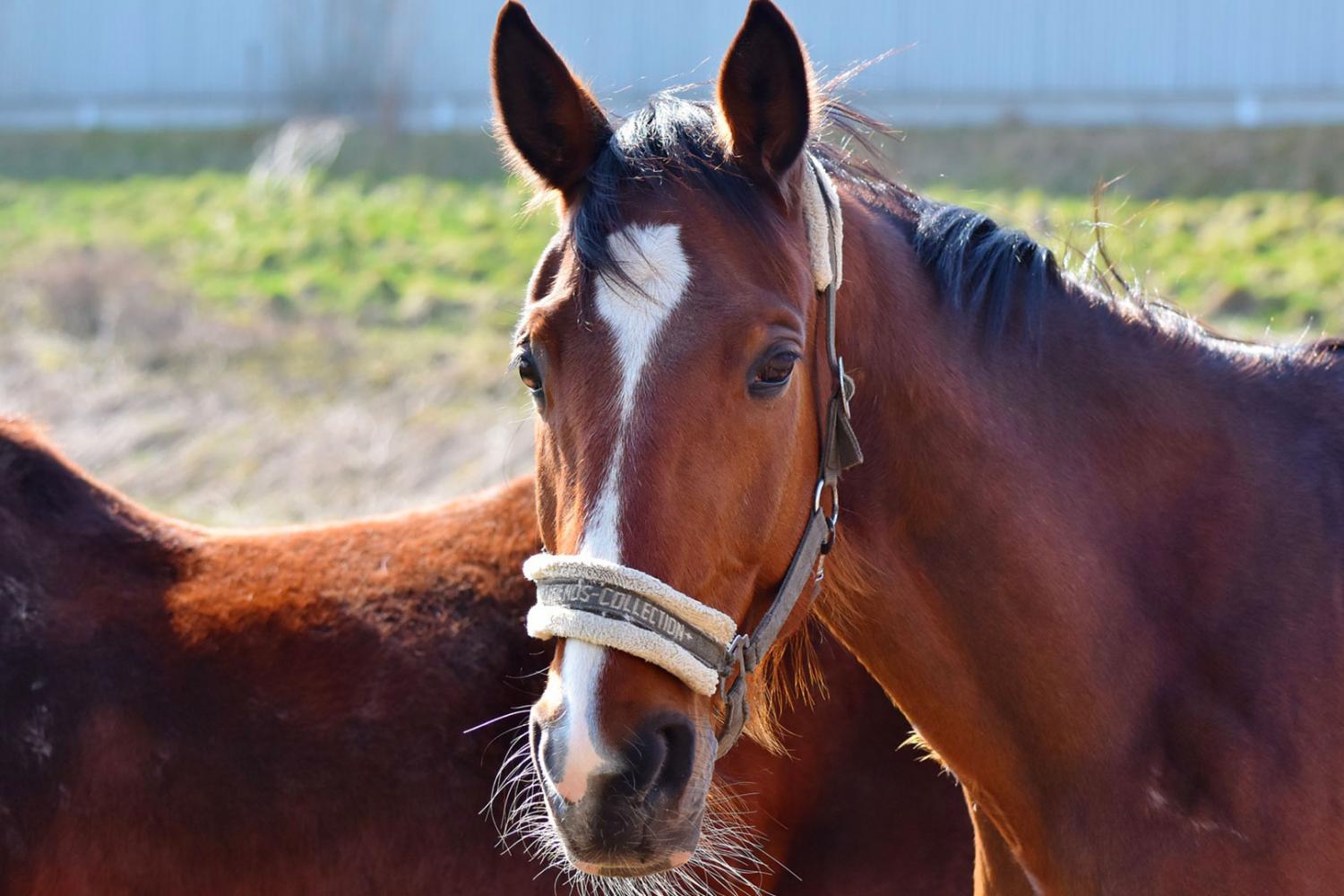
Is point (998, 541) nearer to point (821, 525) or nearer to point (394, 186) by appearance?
point (821, 525)

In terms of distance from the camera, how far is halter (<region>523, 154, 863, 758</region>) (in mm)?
2213

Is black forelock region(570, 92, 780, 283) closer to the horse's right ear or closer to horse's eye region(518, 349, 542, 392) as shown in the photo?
the horse's right ear

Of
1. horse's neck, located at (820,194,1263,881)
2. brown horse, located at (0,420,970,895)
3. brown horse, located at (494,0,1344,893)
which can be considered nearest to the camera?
brown horse, located at (494,0,1344,893)

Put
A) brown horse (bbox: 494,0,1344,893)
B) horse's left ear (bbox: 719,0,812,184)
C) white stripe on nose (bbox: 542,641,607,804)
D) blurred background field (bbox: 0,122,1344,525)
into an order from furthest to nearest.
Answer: blurred background field (bbox: 0,122,1344,525) → horse's left ear (bbox: 719,0,812,184) → brown horse (bbox: 494,0,1344,893) → white stripe on nose (bbox: 542,641,607,804)

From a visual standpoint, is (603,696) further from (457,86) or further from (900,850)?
(457,86)

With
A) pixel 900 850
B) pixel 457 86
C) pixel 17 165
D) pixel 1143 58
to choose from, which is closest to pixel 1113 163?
pixel 1143 58

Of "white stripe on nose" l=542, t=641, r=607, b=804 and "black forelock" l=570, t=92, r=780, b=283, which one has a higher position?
"black forelock" l=570, t=92, r=780, b=283

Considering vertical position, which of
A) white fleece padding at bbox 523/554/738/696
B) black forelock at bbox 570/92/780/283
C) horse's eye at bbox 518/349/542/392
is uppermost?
black forelock at bbox 570/92/780/283

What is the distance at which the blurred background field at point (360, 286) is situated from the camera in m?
10.1

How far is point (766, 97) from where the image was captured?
98.2 inches

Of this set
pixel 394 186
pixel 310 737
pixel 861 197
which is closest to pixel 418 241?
pixel 394 186

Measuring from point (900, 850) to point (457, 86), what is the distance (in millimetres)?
17632

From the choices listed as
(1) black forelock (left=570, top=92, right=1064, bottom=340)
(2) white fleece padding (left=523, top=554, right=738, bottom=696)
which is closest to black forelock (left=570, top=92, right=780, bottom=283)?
(1) black forelock (left=570, top=92, right=1064, bottom=340)

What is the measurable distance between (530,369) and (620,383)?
0.29m
